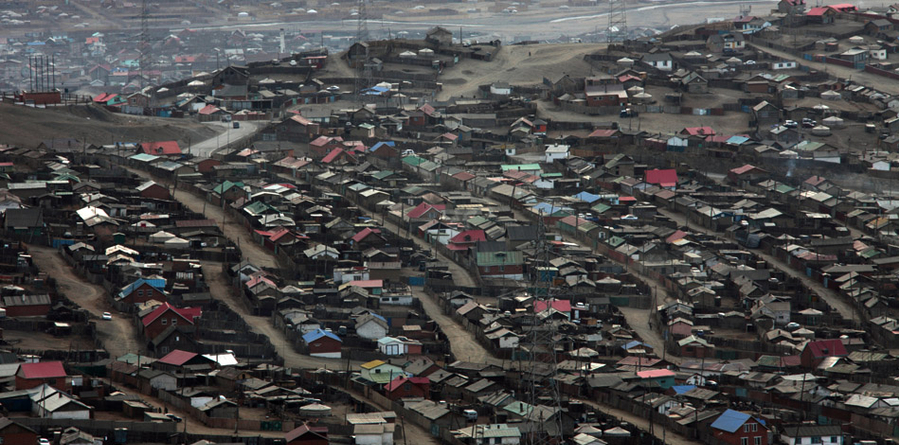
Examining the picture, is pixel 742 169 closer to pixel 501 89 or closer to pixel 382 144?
pixel 382 144

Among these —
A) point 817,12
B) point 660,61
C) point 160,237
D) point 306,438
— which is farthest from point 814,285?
point 817,12

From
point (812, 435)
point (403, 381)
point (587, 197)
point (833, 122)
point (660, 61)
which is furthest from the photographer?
point (660, 61)

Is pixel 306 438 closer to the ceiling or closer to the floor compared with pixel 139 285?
closer to the floor

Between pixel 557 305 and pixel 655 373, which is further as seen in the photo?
pixel 557 305

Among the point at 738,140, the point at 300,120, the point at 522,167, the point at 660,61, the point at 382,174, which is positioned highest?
the point at 660,61

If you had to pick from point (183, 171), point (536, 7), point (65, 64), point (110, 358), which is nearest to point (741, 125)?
point (183, 171)

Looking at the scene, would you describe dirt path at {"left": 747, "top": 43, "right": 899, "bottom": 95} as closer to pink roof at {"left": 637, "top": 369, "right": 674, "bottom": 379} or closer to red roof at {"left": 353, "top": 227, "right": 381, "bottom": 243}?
red roof at {"left": 353, "top": 227, "right": 381, "bottom": 243}

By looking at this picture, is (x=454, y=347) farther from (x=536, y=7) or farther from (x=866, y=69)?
(x=536, y=7)

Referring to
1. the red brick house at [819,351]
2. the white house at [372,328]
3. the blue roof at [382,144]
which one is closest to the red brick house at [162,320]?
the white house at [372,328]

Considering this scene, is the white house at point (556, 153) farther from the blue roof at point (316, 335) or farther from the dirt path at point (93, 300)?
the blue roof at point (316, 335)
